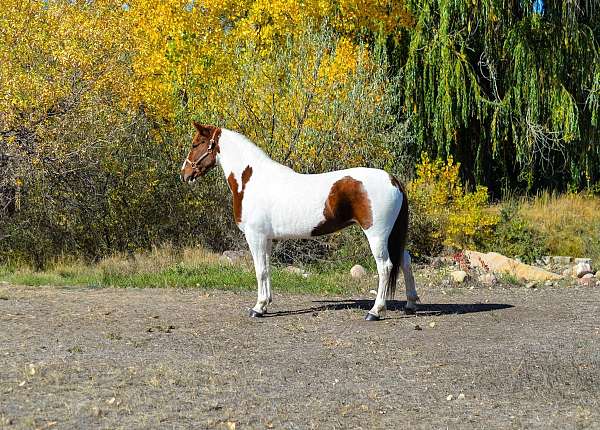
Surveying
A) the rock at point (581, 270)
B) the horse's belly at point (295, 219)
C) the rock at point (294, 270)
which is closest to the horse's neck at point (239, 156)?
the horse's belly at point (295, 219)

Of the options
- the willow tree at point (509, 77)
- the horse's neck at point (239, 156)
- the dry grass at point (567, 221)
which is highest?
the willow tree at point (509, 77)

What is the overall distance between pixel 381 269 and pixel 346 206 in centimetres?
81

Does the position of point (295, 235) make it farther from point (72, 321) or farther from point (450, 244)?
point (450, 244)

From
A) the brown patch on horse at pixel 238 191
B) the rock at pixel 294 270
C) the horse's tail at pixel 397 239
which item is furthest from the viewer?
the rock at pixel 294 270

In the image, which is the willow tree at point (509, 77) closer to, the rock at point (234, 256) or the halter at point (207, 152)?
the rock at point (234, 256)

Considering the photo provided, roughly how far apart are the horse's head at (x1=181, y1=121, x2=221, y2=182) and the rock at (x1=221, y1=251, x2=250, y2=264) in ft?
15.4

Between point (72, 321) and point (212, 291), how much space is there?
2951mm

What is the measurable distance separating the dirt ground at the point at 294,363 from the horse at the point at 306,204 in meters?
0.57

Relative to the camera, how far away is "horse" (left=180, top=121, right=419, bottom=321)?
33.9 feet

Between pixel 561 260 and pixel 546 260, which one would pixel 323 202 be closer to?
pixel 546 260

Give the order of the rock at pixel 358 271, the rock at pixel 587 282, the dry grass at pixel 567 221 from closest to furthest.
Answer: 1. the rock at pixel 587 282
2. the rock at pixel 358 271
3. the dry grass at pixel 567 221

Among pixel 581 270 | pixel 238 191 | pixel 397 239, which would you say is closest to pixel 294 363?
pixel 397 239

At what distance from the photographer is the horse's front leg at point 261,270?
427 inches

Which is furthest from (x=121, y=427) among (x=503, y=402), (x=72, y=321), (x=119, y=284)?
(x=119, y=284)
